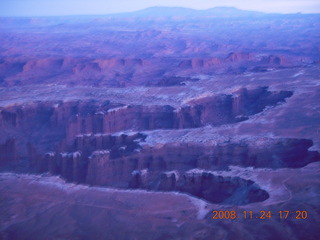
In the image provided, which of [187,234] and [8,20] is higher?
[8,20]

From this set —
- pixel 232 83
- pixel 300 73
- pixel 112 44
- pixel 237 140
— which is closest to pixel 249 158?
pixel 237 140

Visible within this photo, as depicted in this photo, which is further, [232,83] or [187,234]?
[232,83]

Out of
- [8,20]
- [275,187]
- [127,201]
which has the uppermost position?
[8,20]

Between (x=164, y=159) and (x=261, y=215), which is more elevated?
(x=261, y=215)

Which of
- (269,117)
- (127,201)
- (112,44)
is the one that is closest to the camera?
(127,201)

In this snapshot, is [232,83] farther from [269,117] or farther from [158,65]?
[158,65]

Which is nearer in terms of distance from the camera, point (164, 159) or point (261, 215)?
point (261, 215)

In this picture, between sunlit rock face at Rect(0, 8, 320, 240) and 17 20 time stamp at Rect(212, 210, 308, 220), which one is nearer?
17 20 time stamp at Rect(212, 210, 308, 220)

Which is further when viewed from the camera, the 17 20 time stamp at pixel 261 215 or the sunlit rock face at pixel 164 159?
the sunlit rock face at pixel 164 159
